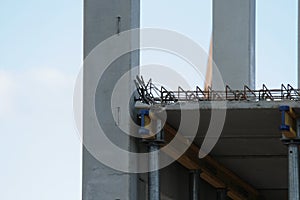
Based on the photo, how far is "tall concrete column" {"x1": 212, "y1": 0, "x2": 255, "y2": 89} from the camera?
4981 cm

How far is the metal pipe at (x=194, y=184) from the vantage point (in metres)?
46.3

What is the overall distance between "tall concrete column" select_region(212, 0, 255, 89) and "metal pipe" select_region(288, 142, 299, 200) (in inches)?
393

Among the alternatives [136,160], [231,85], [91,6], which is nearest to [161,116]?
[136,160]

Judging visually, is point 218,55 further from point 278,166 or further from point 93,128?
point 93,128

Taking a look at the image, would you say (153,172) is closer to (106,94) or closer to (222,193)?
(106,94)

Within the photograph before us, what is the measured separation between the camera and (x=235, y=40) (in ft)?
166

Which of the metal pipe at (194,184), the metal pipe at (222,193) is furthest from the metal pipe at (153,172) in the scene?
the metal pipe at (222,193)

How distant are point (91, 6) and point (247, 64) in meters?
12.3

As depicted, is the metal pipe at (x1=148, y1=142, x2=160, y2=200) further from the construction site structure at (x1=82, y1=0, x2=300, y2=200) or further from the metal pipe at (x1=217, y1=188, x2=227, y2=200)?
the metal pipe at (x1=217, y1=188, x2=227, y2=200)

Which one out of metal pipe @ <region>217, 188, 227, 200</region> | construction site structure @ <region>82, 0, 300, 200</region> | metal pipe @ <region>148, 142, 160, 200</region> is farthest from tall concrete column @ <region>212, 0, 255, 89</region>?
metal pipe @ <region>148, 142, 160, 200</region>

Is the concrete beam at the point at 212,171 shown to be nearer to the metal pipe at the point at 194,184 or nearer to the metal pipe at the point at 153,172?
the metal pipe at the point at 194,184

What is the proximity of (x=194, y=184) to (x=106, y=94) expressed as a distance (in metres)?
8.73

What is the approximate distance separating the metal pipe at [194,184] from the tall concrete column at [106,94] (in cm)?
751

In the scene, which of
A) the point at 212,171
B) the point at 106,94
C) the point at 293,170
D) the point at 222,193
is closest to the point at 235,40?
the point at 212,171
